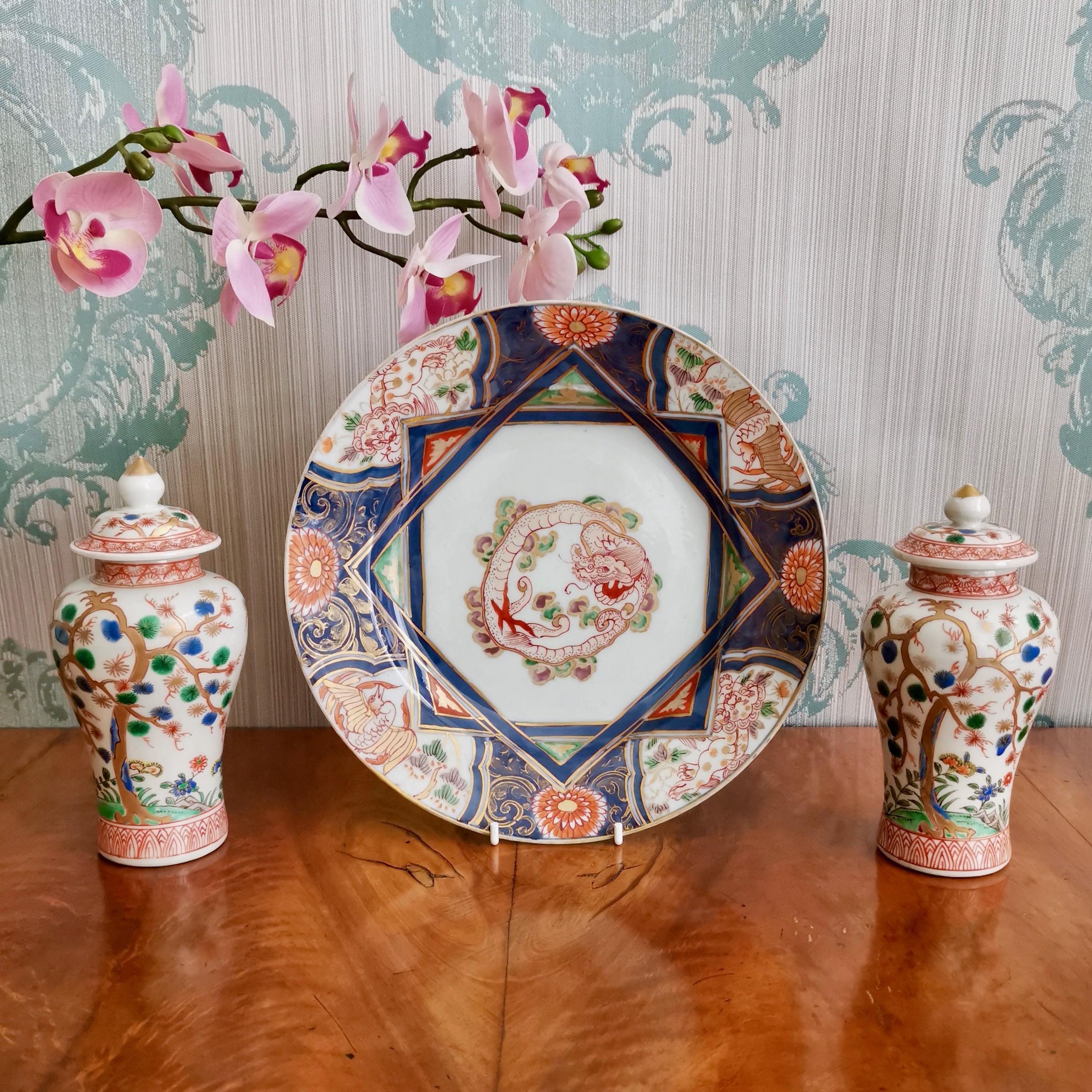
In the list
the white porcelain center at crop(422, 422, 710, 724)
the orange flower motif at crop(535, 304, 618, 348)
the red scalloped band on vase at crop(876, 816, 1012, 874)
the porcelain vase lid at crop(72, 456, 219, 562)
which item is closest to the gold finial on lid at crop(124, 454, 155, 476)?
the porcelain vase lid at crop(72, 456, 219, 562)

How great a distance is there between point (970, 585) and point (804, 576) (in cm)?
12

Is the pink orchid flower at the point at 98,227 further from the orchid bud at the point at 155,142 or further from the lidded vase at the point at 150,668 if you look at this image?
the lidded vase at the point at 150,668

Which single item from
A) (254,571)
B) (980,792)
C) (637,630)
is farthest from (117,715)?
(980,792)

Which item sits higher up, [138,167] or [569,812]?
[138,167]

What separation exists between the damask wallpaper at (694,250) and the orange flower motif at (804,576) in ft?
0.56

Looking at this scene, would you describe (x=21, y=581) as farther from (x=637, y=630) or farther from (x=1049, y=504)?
(x=1049, y=504)

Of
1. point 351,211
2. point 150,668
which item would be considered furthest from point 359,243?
point 150,668

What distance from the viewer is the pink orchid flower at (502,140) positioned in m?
0.72

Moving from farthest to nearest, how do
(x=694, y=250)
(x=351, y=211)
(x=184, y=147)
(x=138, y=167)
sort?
(x=694, y=250) → (x=351, y=211) → (x=184, y=147) → (x=138, y=167)

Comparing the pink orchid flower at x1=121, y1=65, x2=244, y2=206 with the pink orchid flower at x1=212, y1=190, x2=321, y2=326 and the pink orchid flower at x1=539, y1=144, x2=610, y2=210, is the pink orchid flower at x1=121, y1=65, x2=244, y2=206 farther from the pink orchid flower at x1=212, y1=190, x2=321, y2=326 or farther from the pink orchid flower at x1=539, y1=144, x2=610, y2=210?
the pink orchid flower at x1=539, y1=144, x2=610, y2=210

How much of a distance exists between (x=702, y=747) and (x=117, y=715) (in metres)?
0.45

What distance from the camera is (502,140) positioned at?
721 mm

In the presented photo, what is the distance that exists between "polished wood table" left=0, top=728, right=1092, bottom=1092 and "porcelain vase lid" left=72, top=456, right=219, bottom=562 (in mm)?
239

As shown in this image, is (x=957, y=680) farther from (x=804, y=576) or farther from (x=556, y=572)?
(x=556, y=572)
